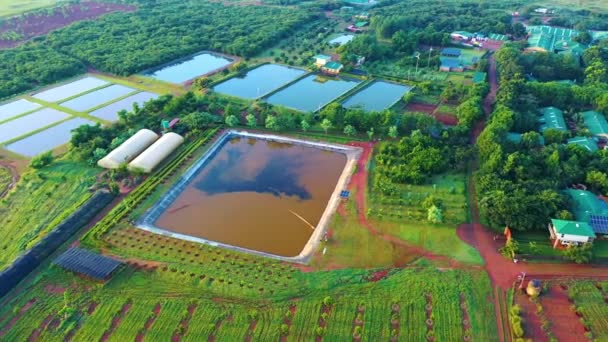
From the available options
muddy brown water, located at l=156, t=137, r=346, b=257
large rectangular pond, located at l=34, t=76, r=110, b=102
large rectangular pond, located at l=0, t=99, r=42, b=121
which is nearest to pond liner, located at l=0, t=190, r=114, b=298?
muddy brown water, located at l=156, t=137, r=346, b=257

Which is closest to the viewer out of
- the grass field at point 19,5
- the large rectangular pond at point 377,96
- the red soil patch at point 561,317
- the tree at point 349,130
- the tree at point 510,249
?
the red soil patch at point 561,317

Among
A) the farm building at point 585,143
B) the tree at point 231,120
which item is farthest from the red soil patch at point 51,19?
the farm building at point 585,143

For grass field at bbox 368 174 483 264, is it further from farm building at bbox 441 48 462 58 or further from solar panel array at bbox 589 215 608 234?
farm building at bbox 441 48 462 58

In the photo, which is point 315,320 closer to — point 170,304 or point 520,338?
point 170,304

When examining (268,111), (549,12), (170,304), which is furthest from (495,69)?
(170,304)

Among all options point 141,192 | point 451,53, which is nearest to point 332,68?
point 451,53

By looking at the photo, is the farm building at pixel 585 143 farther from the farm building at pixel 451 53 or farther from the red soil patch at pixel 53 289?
the red soil patch at pixel 53 289

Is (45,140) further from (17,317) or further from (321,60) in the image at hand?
(321,60)
